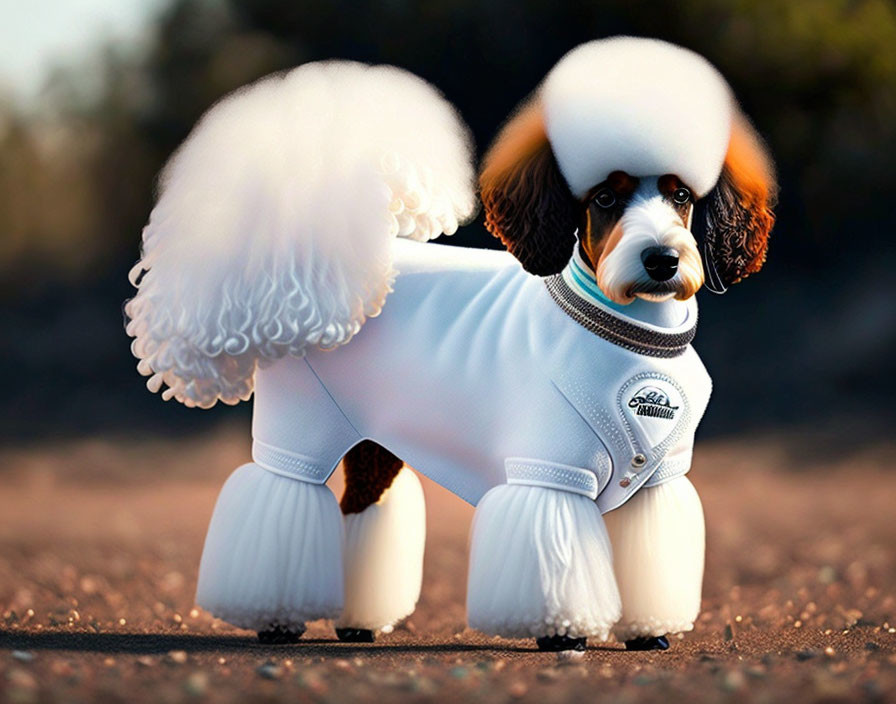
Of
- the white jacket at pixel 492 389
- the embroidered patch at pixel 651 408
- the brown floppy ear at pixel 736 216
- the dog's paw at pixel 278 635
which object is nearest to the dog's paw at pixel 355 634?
the dog's paw at pixel 278 635

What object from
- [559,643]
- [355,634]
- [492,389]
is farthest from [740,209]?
[355,634]

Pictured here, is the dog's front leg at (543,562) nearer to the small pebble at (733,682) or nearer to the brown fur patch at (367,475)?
the small pebble at (733,682)

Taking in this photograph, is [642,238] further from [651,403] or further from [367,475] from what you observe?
[367,475]

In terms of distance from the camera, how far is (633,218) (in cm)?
441

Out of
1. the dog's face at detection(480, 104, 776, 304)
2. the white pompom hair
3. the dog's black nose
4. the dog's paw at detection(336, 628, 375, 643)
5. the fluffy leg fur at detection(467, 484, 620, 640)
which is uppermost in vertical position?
the white pompom hair

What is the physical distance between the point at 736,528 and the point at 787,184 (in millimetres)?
6993

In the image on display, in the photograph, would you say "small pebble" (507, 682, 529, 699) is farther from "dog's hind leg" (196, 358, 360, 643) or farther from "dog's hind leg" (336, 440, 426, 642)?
"dog's hind leg" (336, 440, 426, 642)

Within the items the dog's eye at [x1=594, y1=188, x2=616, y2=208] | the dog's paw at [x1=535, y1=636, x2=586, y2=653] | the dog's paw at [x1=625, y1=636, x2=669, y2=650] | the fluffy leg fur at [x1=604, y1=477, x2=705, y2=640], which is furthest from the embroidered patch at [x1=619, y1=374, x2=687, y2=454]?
the dog's paw at [x1=625, y1=636, x2=669, y2=650]

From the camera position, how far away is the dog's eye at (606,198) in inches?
180

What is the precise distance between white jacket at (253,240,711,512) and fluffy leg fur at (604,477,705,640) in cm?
12

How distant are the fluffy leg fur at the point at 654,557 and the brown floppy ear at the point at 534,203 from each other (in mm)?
1072

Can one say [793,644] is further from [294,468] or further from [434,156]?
[434,156]

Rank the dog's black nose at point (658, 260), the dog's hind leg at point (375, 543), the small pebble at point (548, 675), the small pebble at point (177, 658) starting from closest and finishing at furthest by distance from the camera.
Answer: the small pebble at point (548, 675), the dog's black nose at point (658, 260), the small pebble at point (177, 658), the dog's hind leg at point (375, 543)

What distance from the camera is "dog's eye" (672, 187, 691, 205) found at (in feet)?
15.1
